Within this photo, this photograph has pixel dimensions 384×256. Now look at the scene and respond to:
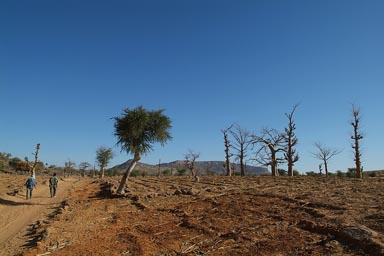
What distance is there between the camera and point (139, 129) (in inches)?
753

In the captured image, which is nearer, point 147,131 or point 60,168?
point 147,131

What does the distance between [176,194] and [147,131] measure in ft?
16.4

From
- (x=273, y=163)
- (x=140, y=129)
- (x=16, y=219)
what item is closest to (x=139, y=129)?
(x=140, y=129)

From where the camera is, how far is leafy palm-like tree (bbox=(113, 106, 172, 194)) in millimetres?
19048

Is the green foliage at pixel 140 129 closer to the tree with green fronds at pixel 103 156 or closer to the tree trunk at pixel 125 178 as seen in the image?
the tree trunk at pixel 125 178

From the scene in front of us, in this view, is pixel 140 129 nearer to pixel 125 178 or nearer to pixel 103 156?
pixel 125 178

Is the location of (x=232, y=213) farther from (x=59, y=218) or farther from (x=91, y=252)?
(x=59, y=218)

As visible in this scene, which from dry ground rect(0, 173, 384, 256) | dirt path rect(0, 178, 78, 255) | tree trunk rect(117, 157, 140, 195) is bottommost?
dirt path rect(0, 178, 78, 255)

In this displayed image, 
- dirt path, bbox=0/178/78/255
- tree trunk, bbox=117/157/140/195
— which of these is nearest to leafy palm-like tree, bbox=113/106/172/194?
tree trunk, bbox=117/157/140/195

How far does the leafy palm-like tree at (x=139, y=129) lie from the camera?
19.0m

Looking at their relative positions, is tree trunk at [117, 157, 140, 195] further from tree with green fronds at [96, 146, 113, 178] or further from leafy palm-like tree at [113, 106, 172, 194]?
tree with green fronds at [96, 146, 113, 178]

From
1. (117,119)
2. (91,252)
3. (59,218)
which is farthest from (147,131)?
(91,252)

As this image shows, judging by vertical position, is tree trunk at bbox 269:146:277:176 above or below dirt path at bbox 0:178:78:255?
above

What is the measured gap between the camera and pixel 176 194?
58.2 feet
